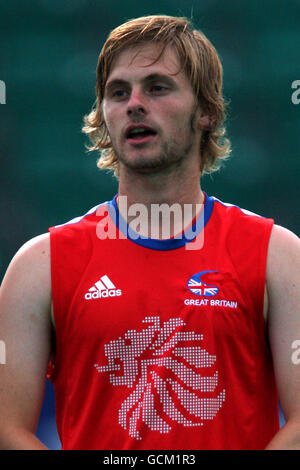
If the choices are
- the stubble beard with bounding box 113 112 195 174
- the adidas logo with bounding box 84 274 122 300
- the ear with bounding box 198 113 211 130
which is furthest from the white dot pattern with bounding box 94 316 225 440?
the ear with bounding box 198 113 211 130

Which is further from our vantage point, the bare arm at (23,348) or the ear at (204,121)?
the ear at (204,121)

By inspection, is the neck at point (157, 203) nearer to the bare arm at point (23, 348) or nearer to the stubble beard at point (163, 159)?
the stubble beard at point (163, 159)

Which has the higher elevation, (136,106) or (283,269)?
(136,106)

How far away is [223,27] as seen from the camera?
5.32m

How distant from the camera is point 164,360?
203 centimetres

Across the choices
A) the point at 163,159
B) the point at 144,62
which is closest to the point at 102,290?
the point at 163,159

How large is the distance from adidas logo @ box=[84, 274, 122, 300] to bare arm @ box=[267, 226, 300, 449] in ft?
1.35

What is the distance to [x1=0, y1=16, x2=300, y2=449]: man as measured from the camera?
79.1 inches

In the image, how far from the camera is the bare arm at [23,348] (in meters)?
2.01

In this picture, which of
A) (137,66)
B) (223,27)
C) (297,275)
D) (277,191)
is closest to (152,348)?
(297,275)

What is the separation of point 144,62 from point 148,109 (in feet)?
0.48

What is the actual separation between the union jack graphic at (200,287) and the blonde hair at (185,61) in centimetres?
49

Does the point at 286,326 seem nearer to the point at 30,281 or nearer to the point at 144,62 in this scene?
the point at 30,281

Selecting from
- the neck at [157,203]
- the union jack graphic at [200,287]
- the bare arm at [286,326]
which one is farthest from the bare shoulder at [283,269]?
the neck at [157,203]
